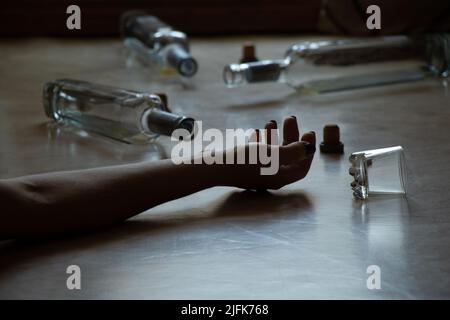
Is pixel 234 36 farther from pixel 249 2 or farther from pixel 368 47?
pixel 368 47

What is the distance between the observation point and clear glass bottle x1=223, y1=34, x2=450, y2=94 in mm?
1612

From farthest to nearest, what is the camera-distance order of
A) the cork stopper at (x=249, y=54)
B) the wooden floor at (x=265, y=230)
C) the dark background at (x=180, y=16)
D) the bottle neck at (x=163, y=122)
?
the dark background at (x=180, y=16) → the cork stopper at (x=249, y=54) → the bottle neck at (x=163, y=122) → the wooden floor at (x=265, y=230)

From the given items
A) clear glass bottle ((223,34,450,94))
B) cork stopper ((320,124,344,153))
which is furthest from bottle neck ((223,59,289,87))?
cork stopper ((320,124,344,153))

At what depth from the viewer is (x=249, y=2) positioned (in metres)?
2.27

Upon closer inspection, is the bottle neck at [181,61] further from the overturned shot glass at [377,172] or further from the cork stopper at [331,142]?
the overturned shot glass at [377,172]

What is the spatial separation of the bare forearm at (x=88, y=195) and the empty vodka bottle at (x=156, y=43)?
78 cm

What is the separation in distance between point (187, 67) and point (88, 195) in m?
0.87

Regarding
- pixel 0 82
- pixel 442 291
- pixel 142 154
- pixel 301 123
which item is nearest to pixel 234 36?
pixel 0 82

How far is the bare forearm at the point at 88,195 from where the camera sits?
2.69ft

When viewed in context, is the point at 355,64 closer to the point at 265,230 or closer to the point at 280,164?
the point at 280,164

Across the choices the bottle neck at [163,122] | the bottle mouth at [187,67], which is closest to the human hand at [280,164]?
the bottle neck at [163,122]

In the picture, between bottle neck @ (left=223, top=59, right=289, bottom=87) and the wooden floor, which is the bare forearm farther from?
bottle neck @ (left=223, top=59, right=289, bottom=87)

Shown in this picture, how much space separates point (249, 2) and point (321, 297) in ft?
5.46

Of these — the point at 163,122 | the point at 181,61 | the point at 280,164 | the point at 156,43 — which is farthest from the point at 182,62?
the point at 280,164
